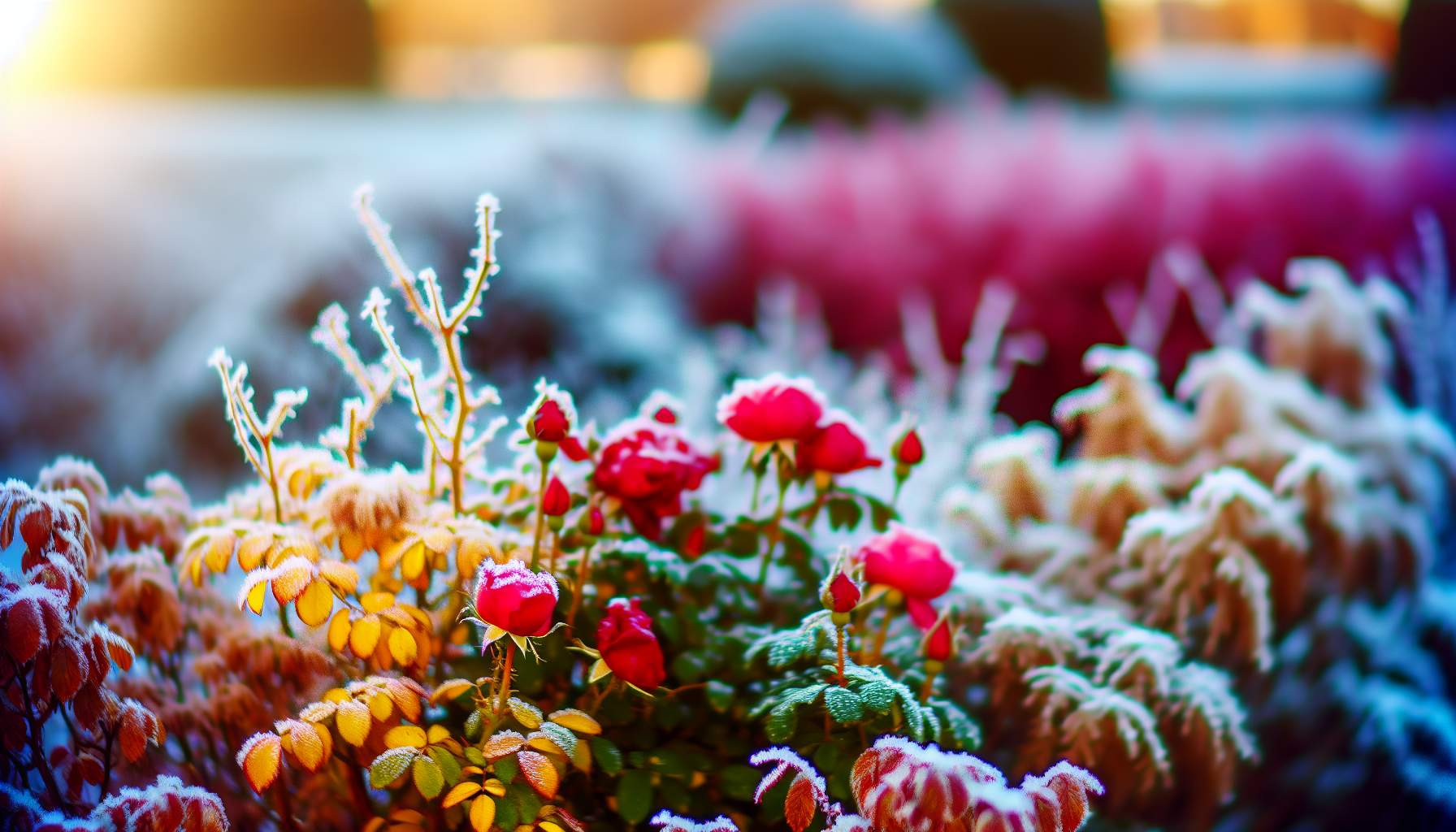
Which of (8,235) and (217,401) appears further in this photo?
(8,235)

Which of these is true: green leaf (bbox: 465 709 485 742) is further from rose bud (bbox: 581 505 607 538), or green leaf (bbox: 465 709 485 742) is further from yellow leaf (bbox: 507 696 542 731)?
rose bud (bbox: 581 505 607 538)

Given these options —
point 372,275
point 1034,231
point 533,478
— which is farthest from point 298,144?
point 533,478

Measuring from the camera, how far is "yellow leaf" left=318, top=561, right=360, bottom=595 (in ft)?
2.35

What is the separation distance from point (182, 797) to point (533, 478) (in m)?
0.35

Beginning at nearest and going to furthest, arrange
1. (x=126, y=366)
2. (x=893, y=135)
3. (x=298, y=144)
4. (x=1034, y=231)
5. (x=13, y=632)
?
(x=13, y=632), (x=1034, y=231), (x=126, y=366), (x=893, y=135), (x=298, y=144)

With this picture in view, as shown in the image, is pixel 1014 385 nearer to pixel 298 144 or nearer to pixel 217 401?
pixel 217 401

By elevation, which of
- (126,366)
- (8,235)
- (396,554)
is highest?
(396,554)

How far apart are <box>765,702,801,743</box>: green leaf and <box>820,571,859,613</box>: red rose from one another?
76mm

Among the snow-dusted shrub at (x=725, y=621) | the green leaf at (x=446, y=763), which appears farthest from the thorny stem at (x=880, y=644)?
the green leaf at (x=446, y=763)

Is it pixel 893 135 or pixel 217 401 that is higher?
pixel 893 135

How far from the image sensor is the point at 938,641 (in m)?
0.77

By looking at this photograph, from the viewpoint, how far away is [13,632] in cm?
66

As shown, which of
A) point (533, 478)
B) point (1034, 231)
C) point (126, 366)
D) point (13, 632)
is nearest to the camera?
point (13, 632)

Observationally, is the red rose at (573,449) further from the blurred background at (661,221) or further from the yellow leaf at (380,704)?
the blurred background at (661,221)
